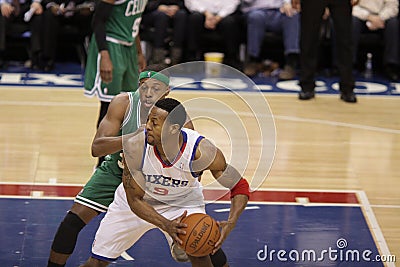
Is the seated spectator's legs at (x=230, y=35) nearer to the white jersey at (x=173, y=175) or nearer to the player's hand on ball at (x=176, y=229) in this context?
the white jersey at (x=173, y=175)

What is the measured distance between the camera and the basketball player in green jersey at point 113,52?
6512 millimetres

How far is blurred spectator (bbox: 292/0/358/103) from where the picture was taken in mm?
9555

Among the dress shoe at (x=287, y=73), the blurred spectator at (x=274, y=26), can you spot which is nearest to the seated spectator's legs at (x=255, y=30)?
the blurred spectator at (x=274, y=26)

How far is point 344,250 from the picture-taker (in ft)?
18.2

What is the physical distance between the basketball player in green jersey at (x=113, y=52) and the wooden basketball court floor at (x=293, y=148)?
31.9 inches

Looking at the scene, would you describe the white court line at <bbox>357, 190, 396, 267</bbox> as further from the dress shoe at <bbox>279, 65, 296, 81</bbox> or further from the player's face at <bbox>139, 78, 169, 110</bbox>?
the dress shoe at <bbox>279, 65, 296, 81</bbox>

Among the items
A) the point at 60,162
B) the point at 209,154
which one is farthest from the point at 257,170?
the point at 209,154

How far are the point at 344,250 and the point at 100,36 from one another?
2.51 m

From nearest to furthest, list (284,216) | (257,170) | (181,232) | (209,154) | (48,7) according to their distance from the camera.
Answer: (181,232), (209,154), (284,216), (257,170), (48,7)

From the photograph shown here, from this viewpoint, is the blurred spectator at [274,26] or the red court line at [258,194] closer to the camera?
the red court line at [258,194]

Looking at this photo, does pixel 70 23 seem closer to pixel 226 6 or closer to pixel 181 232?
pixel 226 6

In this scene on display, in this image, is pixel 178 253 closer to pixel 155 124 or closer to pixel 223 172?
pixel 223 172

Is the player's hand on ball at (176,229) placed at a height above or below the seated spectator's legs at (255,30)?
above

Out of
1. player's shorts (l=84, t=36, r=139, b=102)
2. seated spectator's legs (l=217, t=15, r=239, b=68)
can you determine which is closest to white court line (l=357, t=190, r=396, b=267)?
player's shorts (l=84, t=36, r=139, b=102)
